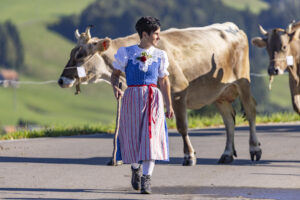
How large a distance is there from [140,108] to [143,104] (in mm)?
54

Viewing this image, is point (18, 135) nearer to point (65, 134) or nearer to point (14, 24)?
point (65, 134)

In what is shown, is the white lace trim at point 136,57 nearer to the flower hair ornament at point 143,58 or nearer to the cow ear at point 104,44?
the flower hair ornament at point 143,58

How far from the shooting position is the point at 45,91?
16175 centimetres

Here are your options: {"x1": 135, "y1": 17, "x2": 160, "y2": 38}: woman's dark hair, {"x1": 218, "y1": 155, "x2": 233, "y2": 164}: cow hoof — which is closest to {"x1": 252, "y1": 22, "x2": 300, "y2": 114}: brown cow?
{"x1": 218, "y1": 155, "x2": 233, "y2": 164}: cow hoof

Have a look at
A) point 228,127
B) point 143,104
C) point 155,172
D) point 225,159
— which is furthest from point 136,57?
point 228,127

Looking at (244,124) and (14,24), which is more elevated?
(14,24)

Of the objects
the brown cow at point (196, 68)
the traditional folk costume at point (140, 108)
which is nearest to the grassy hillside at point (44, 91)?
the brown cow at point (196, 68)

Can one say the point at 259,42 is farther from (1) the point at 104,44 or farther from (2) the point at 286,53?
(1) the point at 104,44

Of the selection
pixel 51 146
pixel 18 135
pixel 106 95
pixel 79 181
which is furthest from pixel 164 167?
pixel 106 95

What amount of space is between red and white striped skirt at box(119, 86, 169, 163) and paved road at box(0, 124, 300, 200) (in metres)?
0.46

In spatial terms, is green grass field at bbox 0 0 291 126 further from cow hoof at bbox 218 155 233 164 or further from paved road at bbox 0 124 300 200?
cow hoof at bbox 218 155 233 164

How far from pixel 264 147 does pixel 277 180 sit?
4119 mm

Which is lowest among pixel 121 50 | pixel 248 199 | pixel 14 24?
pixel 248 199

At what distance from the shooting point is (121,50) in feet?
28.7
